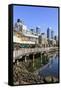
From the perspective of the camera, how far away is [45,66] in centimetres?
204

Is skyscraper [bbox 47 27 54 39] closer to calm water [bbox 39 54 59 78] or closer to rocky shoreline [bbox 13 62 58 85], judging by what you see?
calm water [bbox 39 54 59 78]

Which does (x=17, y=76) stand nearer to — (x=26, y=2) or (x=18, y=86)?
(x=18, y=86)

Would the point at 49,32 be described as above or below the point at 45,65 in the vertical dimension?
above

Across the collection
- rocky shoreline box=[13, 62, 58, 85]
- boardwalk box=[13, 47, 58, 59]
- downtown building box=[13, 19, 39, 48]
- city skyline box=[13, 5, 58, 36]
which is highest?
city skyline box=[13, 5, 58, 36]

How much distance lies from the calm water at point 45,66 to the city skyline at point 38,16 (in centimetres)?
23

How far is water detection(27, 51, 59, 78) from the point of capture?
200cm

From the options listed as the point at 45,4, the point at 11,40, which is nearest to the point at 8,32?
the point at 11,40

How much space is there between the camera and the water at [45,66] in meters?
2.00

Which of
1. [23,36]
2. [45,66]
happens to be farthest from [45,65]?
[23,36]

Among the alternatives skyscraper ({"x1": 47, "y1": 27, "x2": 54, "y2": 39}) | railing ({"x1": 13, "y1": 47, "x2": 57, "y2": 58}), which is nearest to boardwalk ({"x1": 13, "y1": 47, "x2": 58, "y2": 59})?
railing ({"x1": 13, "y1": 47, "x2": 57, "y2": 58})

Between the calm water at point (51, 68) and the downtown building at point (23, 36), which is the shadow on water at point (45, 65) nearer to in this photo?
the calm water at point (51, 68)

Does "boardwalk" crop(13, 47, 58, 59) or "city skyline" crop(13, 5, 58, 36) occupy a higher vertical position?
"city skyline" crop(13, 5, 58, 36)

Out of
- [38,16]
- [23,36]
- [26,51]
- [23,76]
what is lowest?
[23,76]

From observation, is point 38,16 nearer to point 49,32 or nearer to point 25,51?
point 49,32
